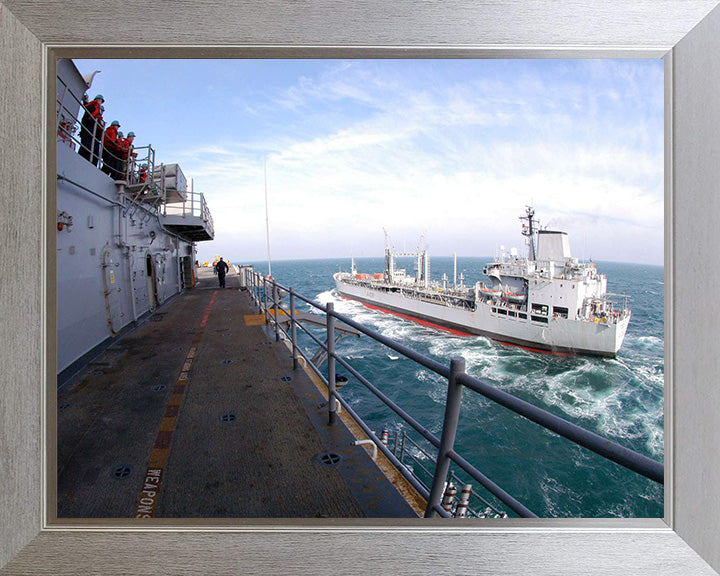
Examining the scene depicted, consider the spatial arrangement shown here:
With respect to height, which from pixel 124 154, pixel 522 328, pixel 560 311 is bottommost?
pixel 522 328

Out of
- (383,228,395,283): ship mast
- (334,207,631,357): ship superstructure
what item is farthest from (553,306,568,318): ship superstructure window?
(383,228,395,283): ship mast

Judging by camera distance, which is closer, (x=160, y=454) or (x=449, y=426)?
(x=449, y=426)

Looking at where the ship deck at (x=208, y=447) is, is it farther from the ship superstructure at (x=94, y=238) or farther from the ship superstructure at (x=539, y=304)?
the ship superstructure at (x=539, y=304)

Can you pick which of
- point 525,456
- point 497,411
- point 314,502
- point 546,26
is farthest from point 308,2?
point 497,411

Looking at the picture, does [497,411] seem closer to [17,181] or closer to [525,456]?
[525,456]

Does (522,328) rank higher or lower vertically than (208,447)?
lower

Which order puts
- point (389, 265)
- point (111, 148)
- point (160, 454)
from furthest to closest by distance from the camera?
1. point (389, 265)
2. point (111, 148)
3. point (160, 454)

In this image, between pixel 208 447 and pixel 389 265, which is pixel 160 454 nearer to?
pixel 208 447

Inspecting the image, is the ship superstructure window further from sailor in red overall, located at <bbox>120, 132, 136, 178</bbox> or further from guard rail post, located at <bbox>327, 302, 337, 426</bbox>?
sailor in red overall, located at <bbox>120, 132, 136, 178</bbox>

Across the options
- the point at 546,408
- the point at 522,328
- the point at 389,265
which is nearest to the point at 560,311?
the point at 522,328
